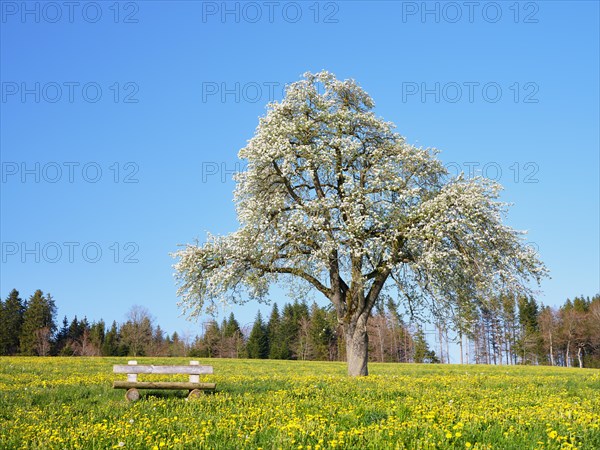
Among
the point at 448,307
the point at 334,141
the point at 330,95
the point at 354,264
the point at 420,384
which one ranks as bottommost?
the point at 420,384

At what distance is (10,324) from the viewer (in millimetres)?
111062

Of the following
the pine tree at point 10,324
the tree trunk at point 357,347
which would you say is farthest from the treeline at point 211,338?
the tree trunk at point 357,347

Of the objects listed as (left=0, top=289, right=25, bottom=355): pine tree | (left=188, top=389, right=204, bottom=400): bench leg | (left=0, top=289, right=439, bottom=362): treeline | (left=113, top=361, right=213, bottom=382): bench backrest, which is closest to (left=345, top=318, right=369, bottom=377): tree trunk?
(left=113, top=361, right=213, bottom=382): bench backrest

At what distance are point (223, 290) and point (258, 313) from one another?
89.6m

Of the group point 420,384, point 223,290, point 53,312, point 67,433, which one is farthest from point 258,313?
point 67,433

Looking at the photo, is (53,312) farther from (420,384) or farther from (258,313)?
(420,384)

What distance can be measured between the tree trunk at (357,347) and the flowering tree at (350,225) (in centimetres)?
5

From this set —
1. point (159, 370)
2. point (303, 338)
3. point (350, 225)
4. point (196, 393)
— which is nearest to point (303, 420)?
point (196, 393)

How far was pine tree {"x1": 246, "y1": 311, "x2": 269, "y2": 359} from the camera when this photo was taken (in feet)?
373

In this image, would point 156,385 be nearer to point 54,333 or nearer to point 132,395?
point 132,395

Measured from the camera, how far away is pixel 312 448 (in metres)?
8.45

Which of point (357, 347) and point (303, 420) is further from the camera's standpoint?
point (357, 347)

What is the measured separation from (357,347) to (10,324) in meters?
105

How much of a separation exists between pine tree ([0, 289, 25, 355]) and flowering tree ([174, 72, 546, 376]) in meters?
98.5
